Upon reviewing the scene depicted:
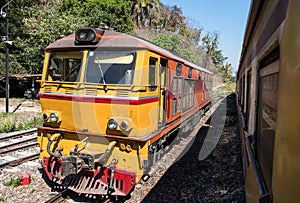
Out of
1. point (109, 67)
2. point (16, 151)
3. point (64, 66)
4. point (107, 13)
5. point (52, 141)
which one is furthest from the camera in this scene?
point (107, 13)

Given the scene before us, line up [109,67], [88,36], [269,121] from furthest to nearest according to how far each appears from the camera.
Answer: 1. [88,36]
2. [109,67]
3. [269,121]

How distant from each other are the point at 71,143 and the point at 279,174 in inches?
189

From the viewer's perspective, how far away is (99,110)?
518cm

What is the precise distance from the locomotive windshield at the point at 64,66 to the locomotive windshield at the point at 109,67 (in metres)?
0.41

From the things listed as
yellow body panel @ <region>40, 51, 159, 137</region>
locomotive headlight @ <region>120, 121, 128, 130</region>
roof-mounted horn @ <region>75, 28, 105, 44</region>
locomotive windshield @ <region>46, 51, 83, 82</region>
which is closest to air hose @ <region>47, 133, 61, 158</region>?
yellow body panel @ <region>40, 51, 159, 137</region>

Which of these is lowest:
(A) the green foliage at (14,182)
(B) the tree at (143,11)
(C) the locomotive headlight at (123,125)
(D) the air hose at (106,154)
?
(A) the green foliage at (14,182)

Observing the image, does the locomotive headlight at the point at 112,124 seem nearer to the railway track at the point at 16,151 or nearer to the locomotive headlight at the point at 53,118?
the locomotive headlight at the point at 53,118

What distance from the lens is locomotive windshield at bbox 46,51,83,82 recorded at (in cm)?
565

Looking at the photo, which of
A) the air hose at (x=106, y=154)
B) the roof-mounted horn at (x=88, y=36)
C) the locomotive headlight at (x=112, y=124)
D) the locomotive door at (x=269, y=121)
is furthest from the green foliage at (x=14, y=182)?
the locomotive door at (x=269, y=121)

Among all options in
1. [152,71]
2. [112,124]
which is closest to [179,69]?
[152,71]

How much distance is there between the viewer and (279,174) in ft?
4.61

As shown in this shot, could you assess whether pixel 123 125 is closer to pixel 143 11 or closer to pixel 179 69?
pixel 179 69

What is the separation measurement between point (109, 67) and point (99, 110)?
35.5 inches

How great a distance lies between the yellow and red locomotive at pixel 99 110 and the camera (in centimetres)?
505
